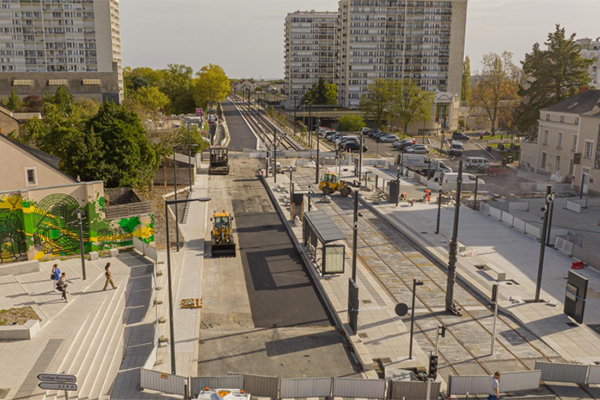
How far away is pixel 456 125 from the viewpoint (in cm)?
10938

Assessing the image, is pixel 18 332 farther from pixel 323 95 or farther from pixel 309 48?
pixel 309 48

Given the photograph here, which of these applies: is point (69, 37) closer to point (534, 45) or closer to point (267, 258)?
point (534, 45)

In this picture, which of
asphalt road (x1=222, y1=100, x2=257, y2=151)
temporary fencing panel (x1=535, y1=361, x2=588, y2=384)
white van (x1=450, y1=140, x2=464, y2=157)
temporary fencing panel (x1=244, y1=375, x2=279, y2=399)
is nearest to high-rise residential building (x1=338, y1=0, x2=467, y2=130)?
asphalt road (x1=222, y1=100, x2=257, y2=151)

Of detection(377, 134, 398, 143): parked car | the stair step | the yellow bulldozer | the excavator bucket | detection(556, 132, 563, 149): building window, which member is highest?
detection(556, 132, 563, 149): building window

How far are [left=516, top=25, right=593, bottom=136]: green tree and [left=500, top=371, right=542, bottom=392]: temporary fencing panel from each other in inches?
2122

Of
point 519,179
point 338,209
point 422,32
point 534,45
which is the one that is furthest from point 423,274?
point 422,32

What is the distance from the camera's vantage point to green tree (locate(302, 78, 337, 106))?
138 meters

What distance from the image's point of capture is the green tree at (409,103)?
98.2m

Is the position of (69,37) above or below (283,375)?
above

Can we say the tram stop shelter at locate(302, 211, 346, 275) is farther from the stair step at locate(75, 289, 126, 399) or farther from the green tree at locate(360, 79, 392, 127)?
the green tree at locate(360, 79, 392, 127)

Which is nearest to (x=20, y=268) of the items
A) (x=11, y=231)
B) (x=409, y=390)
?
(x=11, y=231)

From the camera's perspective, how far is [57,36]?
11875 centimetres

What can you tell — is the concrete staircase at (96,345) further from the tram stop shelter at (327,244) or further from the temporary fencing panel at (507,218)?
the temporary fencing panel at (507,218)

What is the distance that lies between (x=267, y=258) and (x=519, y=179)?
35572 mm
